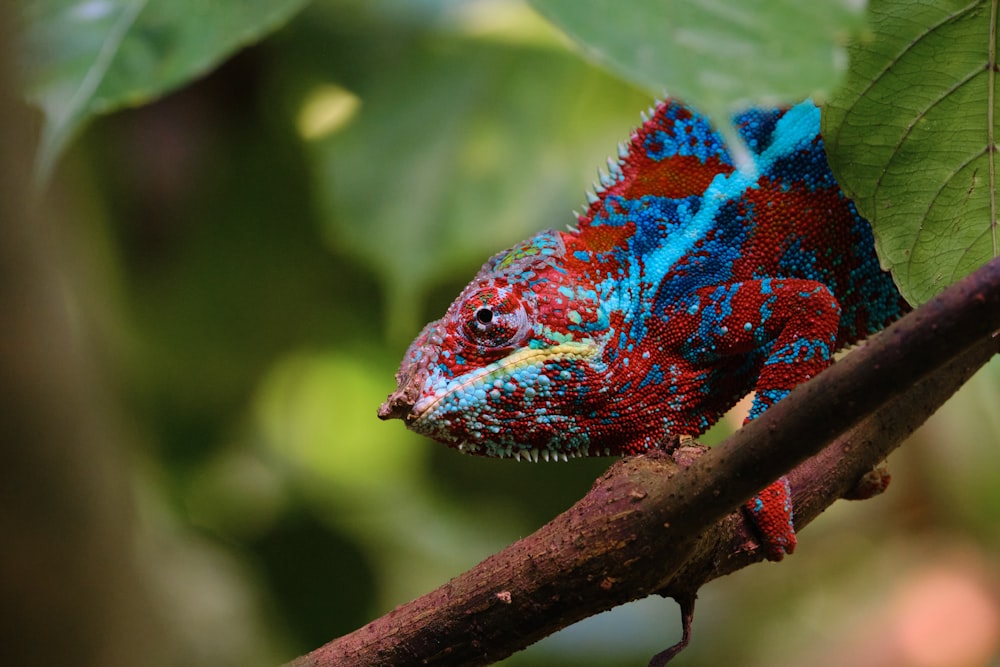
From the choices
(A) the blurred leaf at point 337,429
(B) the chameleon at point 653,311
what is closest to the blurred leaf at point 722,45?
(B) the chameleon at point 653,311

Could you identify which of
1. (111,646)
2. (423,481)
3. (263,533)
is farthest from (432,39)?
(111,646)

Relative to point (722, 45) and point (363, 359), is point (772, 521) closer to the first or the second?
point (722, 45)

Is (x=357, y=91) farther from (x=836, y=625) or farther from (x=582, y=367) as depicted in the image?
(x=836, y=625)

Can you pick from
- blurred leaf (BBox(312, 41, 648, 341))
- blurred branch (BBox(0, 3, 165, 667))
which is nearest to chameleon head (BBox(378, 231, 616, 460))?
blurred branch (BBox(0, 3, 165, 667))

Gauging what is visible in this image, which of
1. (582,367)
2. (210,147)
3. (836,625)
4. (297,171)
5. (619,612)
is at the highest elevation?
(210,147)

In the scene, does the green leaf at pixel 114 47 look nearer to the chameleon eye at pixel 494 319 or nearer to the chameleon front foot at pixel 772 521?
the chameleon eye at pixel 494 319

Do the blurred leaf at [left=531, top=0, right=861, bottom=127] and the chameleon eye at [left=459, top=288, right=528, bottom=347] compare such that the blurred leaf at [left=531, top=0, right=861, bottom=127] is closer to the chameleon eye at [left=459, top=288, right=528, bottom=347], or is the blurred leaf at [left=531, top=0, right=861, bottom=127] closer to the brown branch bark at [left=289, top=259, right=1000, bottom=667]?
the brown branch bark at [left=289, top=259, right=1000, bottom=667]
